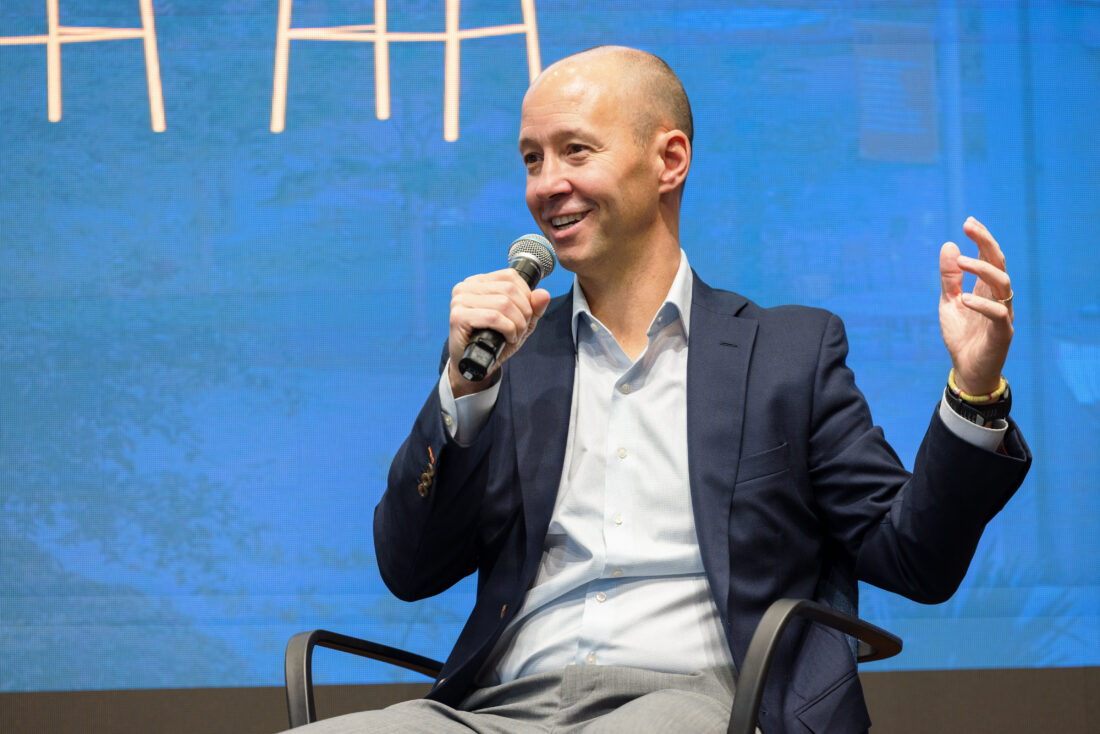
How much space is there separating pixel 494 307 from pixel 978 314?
25.9 inches

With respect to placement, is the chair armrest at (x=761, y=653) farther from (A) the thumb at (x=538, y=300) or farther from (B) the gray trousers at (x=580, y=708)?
(A) the thumb at (x=538, y=300)

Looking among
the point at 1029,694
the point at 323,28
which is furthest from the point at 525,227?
the point at 1029,694

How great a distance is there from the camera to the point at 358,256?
2.71m

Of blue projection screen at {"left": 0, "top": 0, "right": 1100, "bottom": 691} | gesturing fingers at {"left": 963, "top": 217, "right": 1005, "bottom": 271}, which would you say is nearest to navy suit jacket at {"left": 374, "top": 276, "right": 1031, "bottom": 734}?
gesturing fingers at {"left": 963, "top": 217, "right": 1005, "bottom": 271}

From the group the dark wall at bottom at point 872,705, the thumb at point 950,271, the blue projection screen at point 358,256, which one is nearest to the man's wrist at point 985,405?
the thumb at point 950,271

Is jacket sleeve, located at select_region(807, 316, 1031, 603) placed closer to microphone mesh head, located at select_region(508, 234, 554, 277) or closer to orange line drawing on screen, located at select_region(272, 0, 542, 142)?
microphone mesh head, located at select_region(508, 234, 554, 277)

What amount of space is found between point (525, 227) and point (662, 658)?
1.38 m

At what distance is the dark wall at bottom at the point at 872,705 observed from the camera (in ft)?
8.36

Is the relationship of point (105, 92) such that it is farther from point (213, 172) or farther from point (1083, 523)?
point (1083, 523)

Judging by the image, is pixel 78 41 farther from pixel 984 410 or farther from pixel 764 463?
pixel 984 410

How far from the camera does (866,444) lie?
5.57 feet

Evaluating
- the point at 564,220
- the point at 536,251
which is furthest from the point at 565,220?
the point at 536,251

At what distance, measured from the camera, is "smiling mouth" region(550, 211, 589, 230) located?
1.83 m

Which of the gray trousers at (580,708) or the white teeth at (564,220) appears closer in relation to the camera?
the gray trousers at (580,708)
